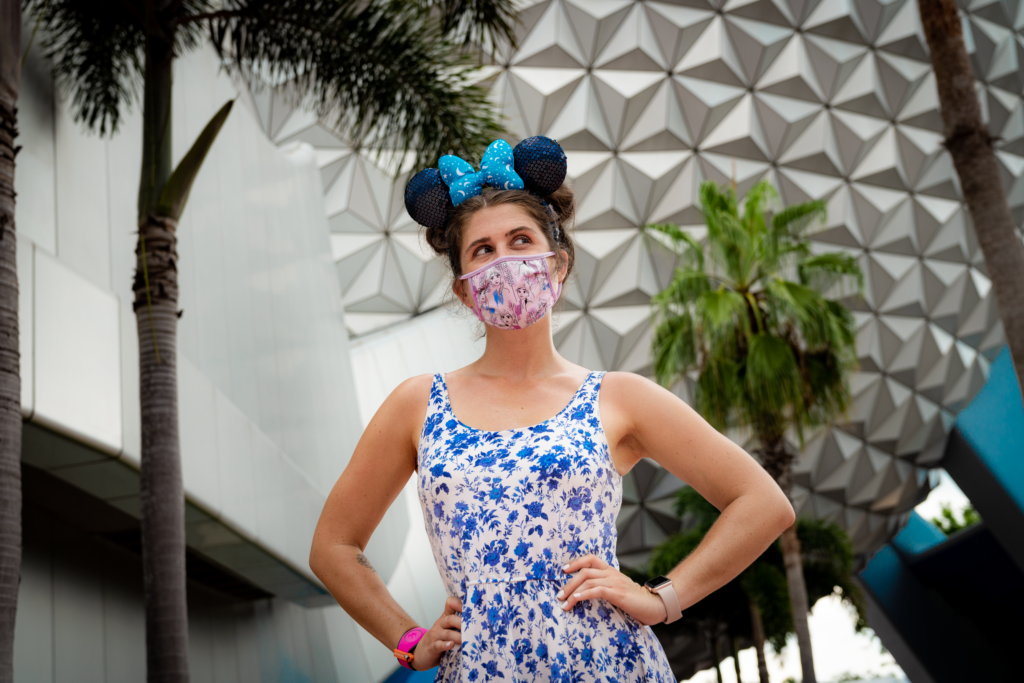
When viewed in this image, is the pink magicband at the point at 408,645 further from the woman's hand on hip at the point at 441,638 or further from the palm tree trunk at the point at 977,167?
the palm tree trunk at the point at 977,167

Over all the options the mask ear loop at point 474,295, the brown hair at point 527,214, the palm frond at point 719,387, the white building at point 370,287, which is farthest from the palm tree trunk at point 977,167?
the palm frond at point 719,387

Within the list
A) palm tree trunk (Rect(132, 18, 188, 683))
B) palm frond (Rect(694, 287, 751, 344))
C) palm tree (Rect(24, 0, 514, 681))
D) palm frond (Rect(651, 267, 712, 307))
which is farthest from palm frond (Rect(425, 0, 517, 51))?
palm frond (Rect(651, 267, 712, 307))

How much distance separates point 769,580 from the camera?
17.0m

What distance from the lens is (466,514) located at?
2.14 metres

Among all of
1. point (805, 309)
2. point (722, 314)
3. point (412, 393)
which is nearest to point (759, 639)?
point (805, 309)

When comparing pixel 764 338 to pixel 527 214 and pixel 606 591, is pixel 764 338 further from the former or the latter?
pixel 606 591

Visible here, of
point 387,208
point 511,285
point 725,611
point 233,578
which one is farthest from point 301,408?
point 725,611

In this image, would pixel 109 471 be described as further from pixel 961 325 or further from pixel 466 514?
pixel 961 325

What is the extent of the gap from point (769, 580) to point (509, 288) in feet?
53.4

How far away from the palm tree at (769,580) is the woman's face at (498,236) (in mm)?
15186

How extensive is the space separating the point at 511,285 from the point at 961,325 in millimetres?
23369

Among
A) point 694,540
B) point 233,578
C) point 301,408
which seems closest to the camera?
point 233,578

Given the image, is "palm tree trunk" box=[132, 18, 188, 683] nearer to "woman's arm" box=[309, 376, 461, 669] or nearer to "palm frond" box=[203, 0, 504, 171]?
"palm frond" box=[203, 0, 504, 171]

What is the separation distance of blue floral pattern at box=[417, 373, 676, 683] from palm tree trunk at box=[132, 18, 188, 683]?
3.38m
